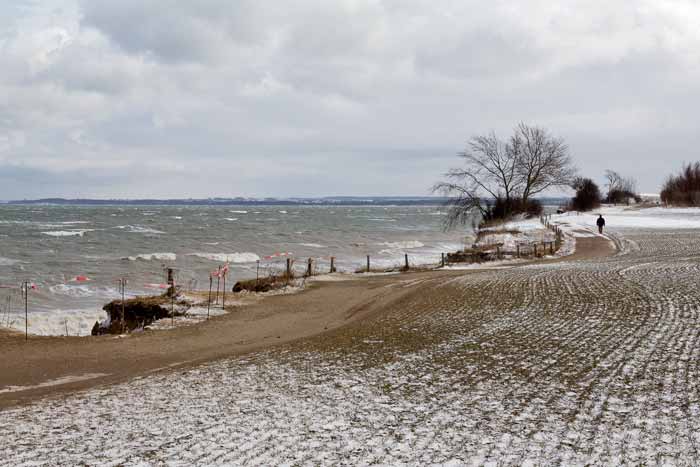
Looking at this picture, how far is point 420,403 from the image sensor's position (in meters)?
9.66

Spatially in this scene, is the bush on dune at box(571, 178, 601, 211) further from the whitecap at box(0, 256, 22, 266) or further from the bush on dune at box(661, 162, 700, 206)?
the whitecap at box(0, 256, 22, 266)

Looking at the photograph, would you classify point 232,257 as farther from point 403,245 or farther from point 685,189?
point 685,189

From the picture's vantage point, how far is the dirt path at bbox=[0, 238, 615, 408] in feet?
40.9

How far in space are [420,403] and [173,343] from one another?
326 inches

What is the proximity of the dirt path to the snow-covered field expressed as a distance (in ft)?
3.98

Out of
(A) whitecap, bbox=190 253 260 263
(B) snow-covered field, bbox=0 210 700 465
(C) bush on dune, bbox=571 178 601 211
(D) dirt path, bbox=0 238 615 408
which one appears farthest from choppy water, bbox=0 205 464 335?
(C) bush on dune, bbox=571 178 601 211

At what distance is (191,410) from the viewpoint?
31.4 feet

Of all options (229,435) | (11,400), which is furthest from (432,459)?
(11,400)

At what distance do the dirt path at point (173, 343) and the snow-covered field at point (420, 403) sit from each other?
47.8 inches

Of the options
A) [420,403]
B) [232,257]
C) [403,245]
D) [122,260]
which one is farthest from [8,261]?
[420,403]

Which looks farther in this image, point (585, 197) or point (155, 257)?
point (585, 197)

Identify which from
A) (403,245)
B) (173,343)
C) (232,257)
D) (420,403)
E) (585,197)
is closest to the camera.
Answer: (420,403)

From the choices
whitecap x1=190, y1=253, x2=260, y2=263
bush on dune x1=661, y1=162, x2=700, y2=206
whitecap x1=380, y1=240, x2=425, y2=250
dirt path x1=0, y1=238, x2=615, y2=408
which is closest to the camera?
dirt path x1=0, y1=238, x2=615, y2=408

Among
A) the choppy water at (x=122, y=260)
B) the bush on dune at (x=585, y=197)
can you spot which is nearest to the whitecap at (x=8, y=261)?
the choppy water at (x=122, y=260)
